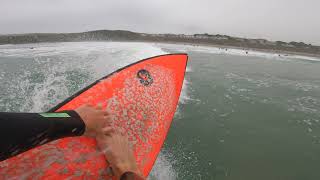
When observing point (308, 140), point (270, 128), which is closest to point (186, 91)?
point (270, 128)

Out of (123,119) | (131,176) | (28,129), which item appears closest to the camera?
(28,129)

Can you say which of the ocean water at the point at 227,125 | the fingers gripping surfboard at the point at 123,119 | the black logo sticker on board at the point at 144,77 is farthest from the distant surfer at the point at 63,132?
the ocean water at the point at 227,125

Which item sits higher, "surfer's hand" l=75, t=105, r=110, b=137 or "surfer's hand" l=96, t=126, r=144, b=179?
"surfer's hand" l=75, t=105, r=110, b=137

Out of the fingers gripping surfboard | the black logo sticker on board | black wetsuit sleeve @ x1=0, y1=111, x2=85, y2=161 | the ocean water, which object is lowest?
the ocean water

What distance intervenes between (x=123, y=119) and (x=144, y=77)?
4.28ft

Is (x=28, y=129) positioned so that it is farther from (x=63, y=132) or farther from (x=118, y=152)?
(x=118, y=152)

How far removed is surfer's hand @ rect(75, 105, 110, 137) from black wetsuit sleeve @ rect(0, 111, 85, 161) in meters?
→ 0.20

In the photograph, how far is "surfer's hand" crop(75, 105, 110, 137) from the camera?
2139mm

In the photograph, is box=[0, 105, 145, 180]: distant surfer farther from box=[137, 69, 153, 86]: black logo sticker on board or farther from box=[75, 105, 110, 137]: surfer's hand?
box=[137, 69, 153, 86]: black logo sticker on board

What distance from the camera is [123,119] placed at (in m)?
3.69

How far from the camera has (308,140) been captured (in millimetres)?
6246

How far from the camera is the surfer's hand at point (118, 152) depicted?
7.20 feet

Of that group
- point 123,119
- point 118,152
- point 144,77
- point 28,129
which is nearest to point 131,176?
point 118,152

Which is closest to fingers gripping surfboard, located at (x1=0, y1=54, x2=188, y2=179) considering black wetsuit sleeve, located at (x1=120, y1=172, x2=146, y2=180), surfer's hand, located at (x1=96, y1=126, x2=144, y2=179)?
surfer's hand, located at (x1=96, y1=126, x2=144, y2=179)
